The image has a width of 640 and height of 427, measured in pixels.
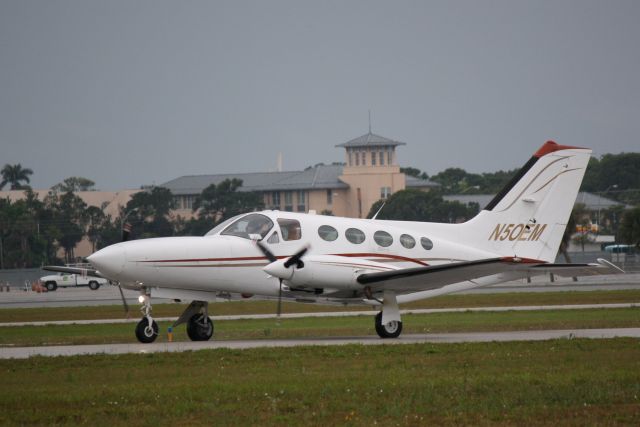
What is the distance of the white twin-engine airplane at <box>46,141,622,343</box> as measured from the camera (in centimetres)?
2273

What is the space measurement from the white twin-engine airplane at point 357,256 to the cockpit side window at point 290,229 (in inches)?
1.1

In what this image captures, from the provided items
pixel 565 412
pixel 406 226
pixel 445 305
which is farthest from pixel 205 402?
pixel 445 305

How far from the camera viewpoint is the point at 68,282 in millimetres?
87188

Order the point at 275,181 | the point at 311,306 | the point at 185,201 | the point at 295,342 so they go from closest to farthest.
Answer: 1. the point at 295,342
2. the point at 311,306
3. the point at 185,201
4. the point at 275,181

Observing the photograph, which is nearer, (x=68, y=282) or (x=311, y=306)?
(x=311, y=306)

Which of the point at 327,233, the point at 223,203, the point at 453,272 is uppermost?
the point at 223,203

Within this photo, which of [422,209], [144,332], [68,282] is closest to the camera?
[144,332]

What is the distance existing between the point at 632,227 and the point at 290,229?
67467 millimetres

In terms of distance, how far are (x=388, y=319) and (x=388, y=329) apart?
24 centimetres

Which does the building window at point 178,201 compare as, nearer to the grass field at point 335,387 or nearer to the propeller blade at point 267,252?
the propeller blade at point 267,252

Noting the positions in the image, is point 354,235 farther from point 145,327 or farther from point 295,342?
point 145,327

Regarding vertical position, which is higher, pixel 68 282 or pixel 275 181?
pixel 275 181

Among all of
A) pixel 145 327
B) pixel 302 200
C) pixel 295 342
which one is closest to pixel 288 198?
pixel 302 200

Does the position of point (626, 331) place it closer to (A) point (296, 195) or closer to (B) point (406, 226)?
(B) point (406, 226)
